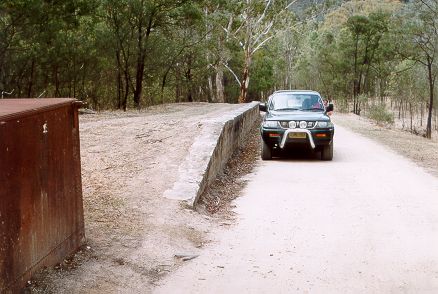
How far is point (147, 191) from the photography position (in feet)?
25.4

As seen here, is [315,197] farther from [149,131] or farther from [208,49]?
[208,49]

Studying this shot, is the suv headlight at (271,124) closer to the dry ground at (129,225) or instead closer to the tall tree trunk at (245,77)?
the dry ground at (129,225)

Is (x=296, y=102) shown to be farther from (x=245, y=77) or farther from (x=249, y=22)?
(x=249, y=22)

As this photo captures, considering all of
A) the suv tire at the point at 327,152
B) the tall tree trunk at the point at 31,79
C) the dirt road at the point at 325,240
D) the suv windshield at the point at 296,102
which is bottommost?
the dirt road at the point at 325,240

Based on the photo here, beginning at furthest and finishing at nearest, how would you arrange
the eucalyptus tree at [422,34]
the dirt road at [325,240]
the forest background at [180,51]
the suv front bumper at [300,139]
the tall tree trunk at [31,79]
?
the eucalyptus tree at [422,34], the tall tree trunk at [31,79], the forest background at [180,51], the suv front bumper at [300,139], the dirt road at [325,240]

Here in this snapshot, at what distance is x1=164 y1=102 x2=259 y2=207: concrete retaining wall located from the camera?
785 cm

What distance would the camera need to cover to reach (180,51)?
36.5 m

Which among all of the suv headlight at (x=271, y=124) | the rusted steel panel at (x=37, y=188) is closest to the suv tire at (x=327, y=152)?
the suv headlight at (x=271, y=124)

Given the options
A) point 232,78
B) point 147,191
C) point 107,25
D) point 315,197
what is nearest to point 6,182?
point 147,191

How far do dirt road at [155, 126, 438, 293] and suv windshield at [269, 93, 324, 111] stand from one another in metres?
3.30

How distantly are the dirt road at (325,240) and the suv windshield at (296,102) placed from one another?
130 inches

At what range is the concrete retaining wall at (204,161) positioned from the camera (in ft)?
25.7

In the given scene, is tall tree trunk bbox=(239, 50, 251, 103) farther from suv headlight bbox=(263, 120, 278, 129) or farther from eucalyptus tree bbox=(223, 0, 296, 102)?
suv headlight bbox=(263, 120, 278, 129)

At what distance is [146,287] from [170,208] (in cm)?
227
